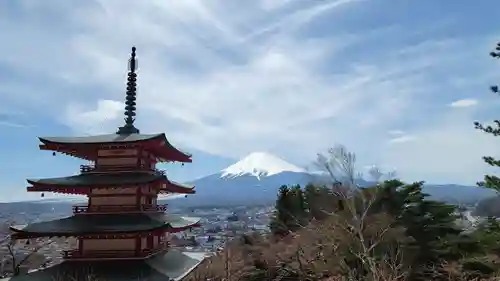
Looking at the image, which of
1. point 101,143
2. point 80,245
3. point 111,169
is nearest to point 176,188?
point 111,169

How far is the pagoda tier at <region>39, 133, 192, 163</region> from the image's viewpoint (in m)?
13.8

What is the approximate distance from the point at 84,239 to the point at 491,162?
1271cm

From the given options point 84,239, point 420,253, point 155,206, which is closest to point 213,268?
point 155,206

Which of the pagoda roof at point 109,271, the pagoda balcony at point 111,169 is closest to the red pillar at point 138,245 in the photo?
the pagoda roof at point 109,271

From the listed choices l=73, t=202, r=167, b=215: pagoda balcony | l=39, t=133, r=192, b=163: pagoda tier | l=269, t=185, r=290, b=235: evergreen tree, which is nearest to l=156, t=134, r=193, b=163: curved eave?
l=39, t=133, r=192, b=163: pagoda tier

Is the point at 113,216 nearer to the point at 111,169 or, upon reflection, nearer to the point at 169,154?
the point at 111,169

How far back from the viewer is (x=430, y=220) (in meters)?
18.9

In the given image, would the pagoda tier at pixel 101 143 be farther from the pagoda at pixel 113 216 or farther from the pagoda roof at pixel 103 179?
the pagoda roof at pixel 103 179

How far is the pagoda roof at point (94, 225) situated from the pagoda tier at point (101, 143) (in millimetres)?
2255

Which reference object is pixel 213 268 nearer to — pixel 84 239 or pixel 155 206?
pixel 155 206

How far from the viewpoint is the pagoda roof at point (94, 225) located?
1286 centimetres

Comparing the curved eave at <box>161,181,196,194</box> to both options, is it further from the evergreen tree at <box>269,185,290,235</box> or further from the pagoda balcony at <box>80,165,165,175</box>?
the evergreen tree at <box>269,185,290,235</box>

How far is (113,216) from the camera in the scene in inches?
539

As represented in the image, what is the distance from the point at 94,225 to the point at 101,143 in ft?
8.82
